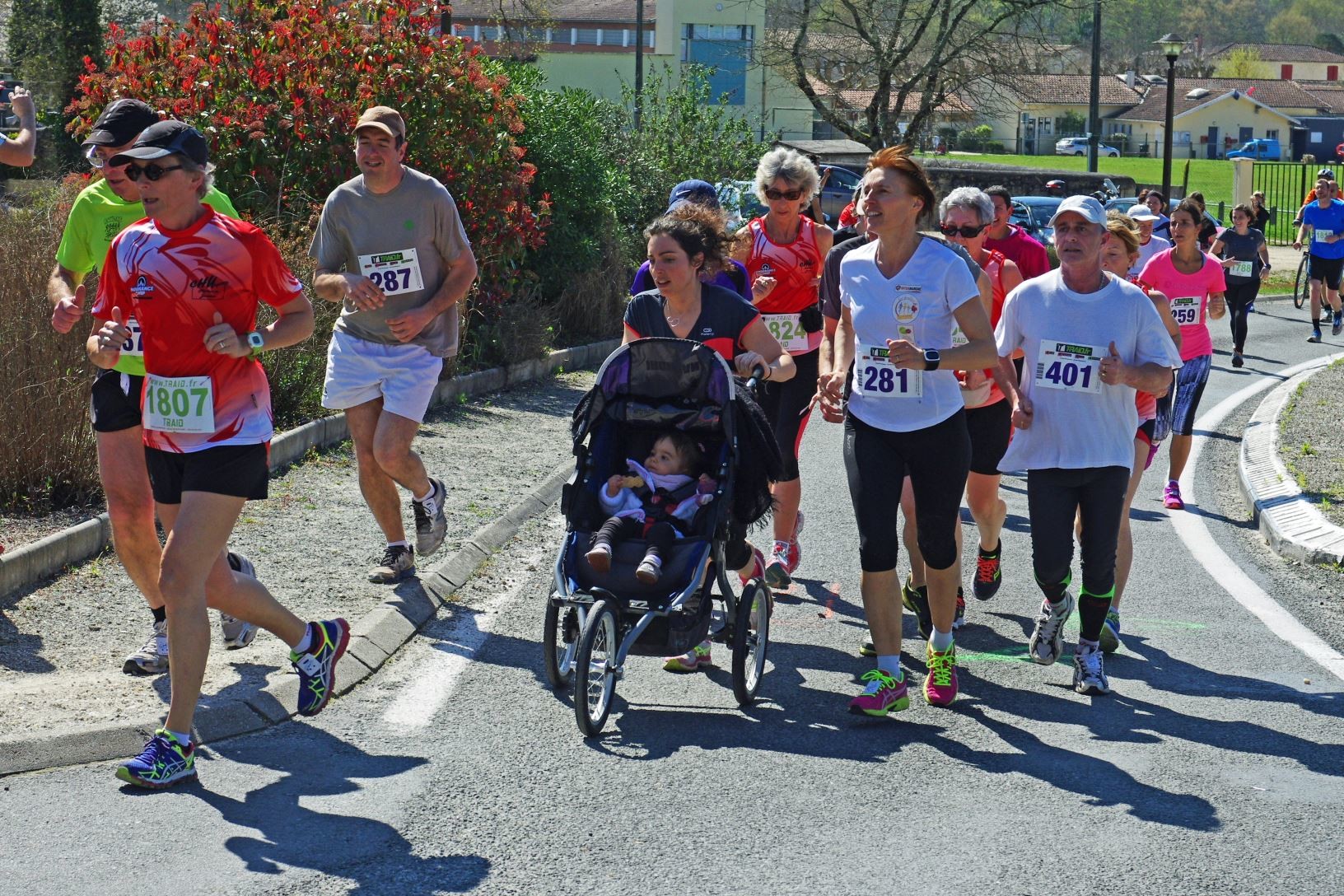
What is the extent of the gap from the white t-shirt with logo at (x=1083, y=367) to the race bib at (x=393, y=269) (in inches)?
114

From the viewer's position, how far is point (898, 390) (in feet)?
20.0

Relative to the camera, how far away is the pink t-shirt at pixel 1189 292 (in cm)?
1034

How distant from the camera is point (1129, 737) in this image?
5.98 meters

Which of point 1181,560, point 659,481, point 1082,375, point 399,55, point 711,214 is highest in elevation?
point 399,55

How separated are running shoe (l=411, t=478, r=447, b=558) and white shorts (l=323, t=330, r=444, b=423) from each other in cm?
45

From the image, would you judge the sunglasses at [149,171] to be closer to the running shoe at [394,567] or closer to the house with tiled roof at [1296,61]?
the running shoe at [394,567]

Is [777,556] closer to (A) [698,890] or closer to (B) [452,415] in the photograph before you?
(A) [698,890]

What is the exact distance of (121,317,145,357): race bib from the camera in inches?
225

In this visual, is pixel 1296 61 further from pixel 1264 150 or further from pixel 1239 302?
pixel 1239 302

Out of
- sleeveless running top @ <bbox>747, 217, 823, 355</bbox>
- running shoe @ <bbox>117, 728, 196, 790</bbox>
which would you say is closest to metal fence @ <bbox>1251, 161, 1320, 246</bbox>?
sleeveless running top @ <bbox>747, 217, 823, 355</bbox>

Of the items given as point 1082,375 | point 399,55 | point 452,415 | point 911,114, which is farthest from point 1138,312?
point 911,114

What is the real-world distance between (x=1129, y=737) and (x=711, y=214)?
2.68m

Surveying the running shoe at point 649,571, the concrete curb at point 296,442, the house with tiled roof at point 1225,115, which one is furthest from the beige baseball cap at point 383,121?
the house with tiled roof at point 1225,115

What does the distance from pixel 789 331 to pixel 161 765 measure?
14.1ft
